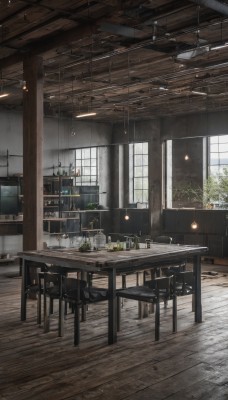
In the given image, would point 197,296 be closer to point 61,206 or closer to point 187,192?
point 61,206

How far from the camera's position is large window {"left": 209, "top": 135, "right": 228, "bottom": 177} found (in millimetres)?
15039

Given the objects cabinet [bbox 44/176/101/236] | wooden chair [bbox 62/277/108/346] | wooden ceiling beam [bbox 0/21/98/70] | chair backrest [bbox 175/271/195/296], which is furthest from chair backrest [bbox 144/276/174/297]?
cabinet [bbox 44/176/101/236]

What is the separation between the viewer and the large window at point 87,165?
15602 millimetres

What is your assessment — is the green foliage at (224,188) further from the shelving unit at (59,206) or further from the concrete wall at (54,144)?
the concrete wall at (54,144)

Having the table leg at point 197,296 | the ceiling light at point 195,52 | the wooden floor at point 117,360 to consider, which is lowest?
the wooden floor at point 117,360

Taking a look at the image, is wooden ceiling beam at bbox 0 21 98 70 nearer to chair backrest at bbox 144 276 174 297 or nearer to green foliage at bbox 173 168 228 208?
chair backrest at bbox 144 276 174 297

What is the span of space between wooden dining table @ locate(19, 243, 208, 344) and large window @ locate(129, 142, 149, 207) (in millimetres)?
8484

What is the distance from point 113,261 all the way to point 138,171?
34.1 ft

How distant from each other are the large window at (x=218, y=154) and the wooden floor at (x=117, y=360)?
8157 millimetres

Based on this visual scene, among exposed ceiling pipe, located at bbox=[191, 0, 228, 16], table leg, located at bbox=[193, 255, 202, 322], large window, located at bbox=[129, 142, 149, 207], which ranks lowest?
table leg, located at bbox=[193, 255, 202, 322]

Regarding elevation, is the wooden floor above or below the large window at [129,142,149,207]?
below

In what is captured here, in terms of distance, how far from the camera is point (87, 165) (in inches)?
620

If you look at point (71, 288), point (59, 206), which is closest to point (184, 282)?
point (71, 288)

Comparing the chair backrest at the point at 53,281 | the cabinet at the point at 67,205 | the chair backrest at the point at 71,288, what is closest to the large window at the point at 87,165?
the cabinet at the point at 67,205
